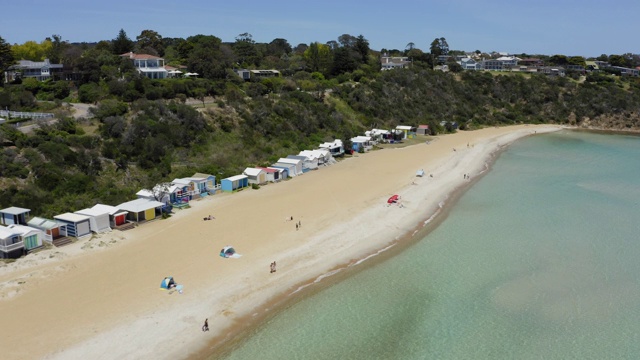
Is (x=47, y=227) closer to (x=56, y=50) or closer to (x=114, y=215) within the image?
(x=114, y=215)

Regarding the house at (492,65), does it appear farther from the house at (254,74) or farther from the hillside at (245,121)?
the house at (254,74)

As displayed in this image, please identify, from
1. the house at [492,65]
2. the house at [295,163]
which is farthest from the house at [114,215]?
the house at [492,65]

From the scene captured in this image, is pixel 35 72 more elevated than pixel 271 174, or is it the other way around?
pixel 35 72

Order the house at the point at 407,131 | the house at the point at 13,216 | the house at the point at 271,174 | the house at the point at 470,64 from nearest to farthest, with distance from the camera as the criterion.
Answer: the house at the point at 13,216, the house at the point at 271,174, the house at the point at 407,131, the house at the point at 470,64

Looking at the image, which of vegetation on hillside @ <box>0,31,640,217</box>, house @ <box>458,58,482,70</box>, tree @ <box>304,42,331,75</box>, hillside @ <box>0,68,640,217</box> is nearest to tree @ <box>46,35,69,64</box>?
vegetation on hillside @ <box>0,31,640,217</box>

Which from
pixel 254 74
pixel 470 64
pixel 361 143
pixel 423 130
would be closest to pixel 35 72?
pixel 254 74

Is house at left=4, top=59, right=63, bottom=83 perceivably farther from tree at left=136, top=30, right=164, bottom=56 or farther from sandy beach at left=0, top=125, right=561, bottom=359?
sandy beach at left=0, top=125, right=561, bottom=359
